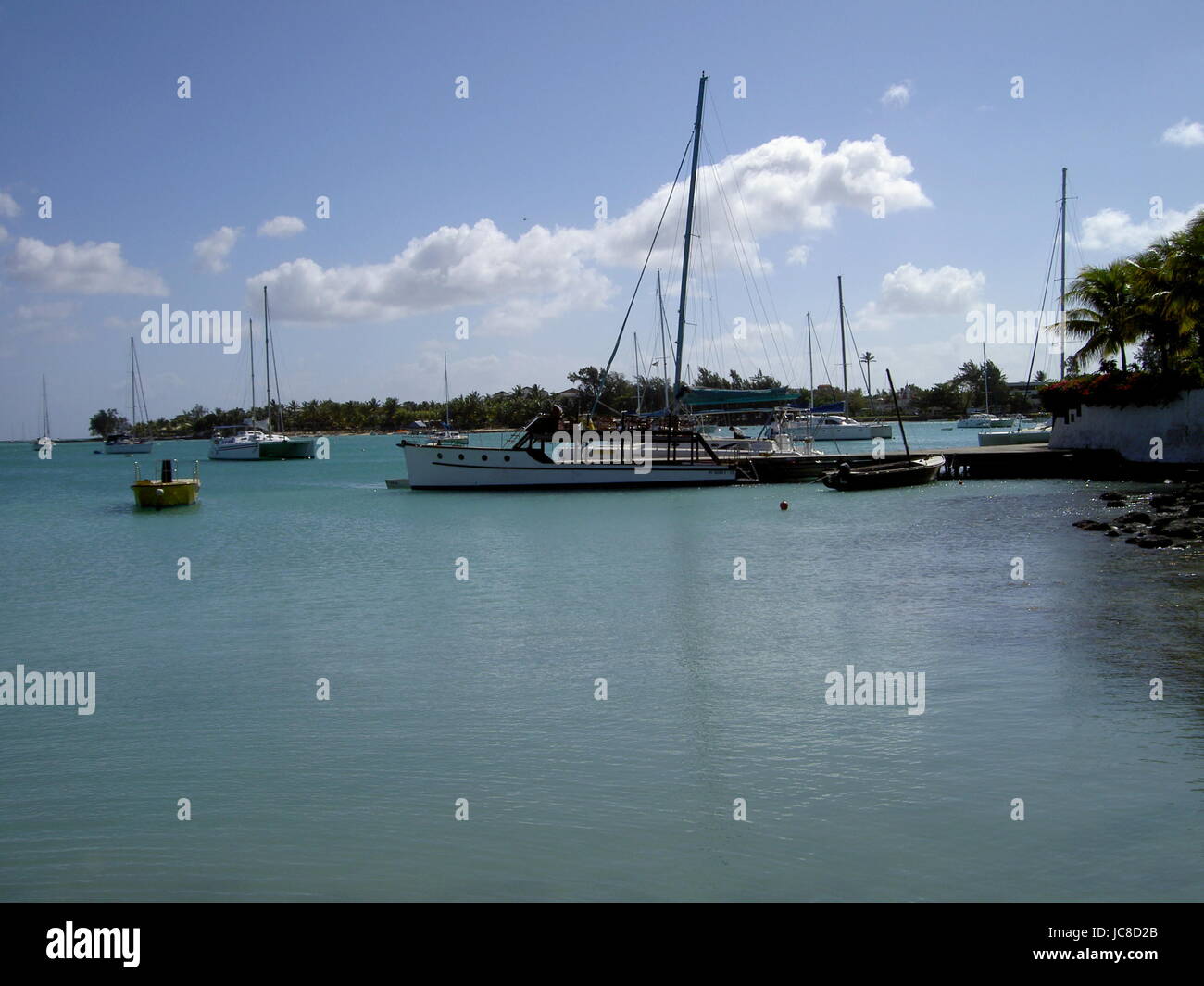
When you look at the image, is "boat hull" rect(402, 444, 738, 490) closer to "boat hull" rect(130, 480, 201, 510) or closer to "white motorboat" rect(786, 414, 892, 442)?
"boat hull" rect(130, 480, 201, 510)

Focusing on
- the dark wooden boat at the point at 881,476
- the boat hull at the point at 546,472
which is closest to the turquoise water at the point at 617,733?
the dark wooden boat at the point at 881,476

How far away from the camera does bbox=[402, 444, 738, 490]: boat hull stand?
46.4 m

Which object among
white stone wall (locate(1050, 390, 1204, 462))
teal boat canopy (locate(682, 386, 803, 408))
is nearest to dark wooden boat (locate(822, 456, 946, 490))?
white stone wall (locate(1050, 390, 1204, 462))

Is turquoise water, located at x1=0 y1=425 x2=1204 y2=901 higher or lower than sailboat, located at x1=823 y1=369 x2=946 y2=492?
lower

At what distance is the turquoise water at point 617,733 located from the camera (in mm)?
7879

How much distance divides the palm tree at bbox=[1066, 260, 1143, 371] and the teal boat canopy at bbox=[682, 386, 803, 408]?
42.8 ft

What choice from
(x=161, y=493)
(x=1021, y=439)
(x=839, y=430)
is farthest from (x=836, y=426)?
(x=161, y=493)

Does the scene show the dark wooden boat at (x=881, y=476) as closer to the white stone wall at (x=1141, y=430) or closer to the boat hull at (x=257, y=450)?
the white stone wall at (x=1141, y=430)

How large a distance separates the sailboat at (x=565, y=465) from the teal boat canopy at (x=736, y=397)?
95.3 inches

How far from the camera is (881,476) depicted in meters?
43.5

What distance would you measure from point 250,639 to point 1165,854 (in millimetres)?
13214

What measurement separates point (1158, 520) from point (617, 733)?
2052 cm

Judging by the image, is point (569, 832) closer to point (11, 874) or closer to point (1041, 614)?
point (11, 874)

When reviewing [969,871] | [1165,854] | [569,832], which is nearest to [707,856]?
[569,832]
